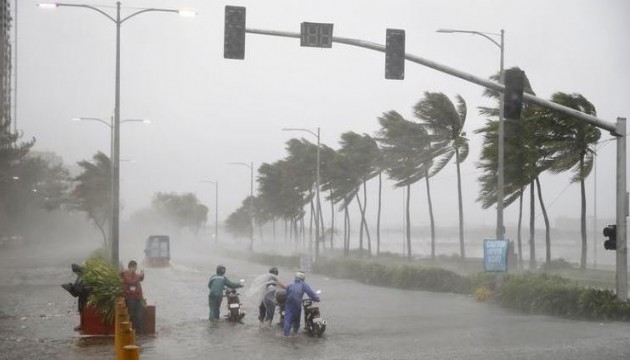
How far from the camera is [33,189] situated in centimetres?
10244

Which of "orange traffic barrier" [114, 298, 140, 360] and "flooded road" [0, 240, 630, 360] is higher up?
→ "orange traffic barrier" [114, 298, 140, 360]

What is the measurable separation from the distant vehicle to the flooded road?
101 ft

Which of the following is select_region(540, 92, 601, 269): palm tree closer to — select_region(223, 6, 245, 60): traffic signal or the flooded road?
the flooded road

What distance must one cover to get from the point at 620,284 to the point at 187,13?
1452cm

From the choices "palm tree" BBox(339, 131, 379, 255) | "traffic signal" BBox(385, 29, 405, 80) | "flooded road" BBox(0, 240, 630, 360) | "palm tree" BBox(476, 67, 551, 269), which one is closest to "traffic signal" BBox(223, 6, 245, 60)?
"traffic signal" BBox(385, 29, 405, 80)

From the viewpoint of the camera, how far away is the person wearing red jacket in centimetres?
1686

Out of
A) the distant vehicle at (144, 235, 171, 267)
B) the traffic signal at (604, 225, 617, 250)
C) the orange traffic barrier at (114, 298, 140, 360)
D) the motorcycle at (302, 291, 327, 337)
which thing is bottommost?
the distant vehicle at (144, 235, 171, 267)

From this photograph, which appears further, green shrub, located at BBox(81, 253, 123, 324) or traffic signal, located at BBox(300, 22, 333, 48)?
green shrub, located at BBox(81, 253, 123, 324)

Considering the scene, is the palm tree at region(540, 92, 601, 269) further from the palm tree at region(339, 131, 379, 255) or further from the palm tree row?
the palm tree at region(339, 131, 379, 255)

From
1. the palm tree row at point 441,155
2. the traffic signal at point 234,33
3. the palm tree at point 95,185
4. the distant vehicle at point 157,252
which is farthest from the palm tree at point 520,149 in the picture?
the palm tree at point 95,185

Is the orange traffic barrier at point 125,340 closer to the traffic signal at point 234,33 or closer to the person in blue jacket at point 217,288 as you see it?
the person in blue jacket at point 217,288

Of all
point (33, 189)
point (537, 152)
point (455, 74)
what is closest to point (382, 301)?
point (455, 74)

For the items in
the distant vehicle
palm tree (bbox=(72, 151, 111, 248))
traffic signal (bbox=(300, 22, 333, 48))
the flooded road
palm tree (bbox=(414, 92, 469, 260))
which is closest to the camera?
the flooded road

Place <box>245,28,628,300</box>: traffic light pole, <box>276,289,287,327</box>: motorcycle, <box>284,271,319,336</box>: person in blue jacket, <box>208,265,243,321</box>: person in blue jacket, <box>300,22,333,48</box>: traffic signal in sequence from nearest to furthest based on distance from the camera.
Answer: <box>300,22,333,48</box>: traffic signal
<box>284,271,319,336</box>: person in blue jacket
<box>245,28,628,300</box>: traffic light pole
<box>276,289,287,327</box>: motorcycle
<box>208,265,243,321</box>: person in blue jacket
